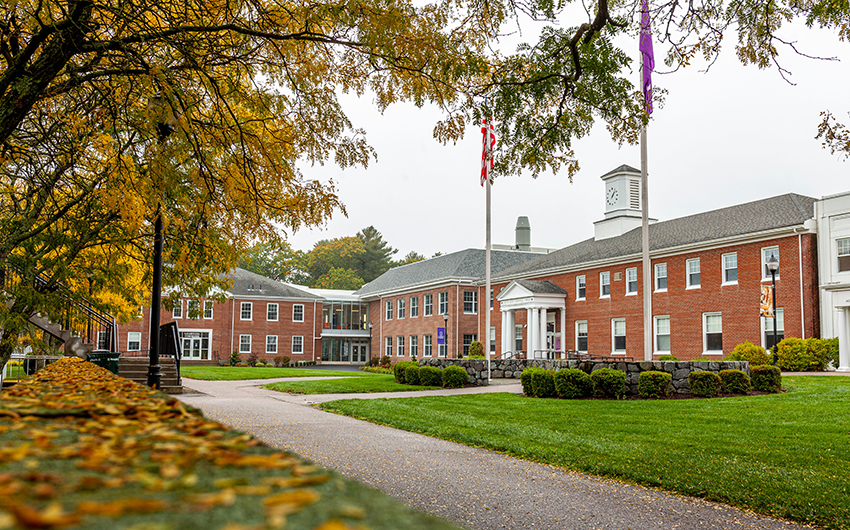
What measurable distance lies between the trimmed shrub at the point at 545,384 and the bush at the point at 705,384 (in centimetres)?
365

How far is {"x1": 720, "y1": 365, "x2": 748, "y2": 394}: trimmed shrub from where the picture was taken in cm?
1750

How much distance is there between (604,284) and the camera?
36750 mm

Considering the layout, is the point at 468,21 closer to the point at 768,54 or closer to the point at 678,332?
the point at 768,54

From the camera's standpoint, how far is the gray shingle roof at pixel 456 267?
48219mm

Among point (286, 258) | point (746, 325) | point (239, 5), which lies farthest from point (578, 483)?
point (286, 258)

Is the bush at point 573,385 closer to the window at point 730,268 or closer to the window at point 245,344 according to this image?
the window at point 730,268

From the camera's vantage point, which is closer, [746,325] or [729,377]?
[729,377]

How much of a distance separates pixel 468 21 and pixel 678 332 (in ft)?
89.1

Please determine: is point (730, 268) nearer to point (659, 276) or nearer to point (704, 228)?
point (704, 228)

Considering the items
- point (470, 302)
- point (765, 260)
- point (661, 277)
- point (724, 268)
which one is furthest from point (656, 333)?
point (470, 302)

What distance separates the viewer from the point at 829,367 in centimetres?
2509

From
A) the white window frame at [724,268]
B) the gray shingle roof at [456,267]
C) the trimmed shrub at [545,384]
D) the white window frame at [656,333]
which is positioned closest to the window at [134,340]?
the gray shingle roof at [456,267]

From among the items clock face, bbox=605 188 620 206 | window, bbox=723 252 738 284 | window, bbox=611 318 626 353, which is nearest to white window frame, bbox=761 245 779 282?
window, bbox=723 252 738 284

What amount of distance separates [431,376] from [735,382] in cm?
1050
